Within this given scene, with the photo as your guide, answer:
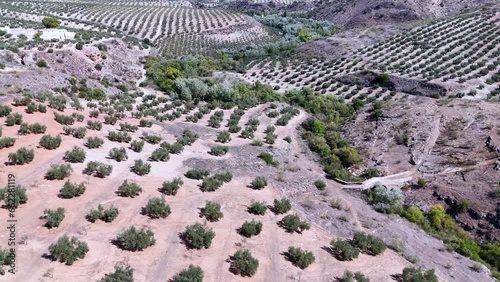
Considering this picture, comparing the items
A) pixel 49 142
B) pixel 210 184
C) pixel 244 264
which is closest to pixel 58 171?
pixel 49 142

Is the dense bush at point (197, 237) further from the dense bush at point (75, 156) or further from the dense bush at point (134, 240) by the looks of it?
the dense bush at point (75, 156)

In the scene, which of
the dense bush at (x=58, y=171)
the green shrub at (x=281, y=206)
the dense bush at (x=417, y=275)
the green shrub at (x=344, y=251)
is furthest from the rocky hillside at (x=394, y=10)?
the dense bush at (x=58, y=171)

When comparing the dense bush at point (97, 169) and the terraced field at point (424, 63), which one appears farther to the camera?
the terraced field at point (424, 63)

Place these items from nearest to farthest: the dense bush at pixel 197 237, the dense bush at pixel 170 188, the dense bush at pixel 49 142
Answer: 1. the dense bush at pixel 197 237
2. the dense bush at pixel 170 188
3. the dense bush at pixel 49 142

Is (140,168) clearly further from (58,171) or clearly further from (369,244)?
(369,244)

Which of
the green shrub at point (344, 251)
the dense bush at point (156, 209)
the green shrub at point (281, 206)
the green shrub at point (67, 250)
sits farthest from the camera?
the green shrub at point (281, 206)

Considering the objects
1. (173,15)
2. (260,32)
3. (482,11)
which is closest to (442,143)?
(482,11)
